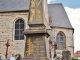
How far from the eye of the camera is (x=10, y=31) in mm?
26422

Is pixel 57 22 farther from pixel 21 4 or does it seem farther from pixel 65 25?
pixel 21 4

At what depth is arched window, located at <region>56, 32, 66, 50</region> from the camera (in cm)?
3009

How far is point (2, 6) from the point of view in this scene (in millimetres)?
27266

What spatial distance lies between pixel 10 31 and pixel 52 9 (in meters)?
7.62

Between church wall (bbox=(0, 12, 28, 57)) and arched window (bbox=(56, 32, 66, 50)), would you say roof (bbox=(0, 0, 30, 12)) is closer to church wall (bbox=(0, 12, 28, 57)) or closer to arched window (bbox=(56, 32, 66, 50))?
church wall (bbox=(0, 12, 28, 57))

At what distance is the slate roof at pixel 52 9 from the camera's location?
26.8 m

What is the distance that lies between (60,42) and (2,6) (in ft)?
25.2

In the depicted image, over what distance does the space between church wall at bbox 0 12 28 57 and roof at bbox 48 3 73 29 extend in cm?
468

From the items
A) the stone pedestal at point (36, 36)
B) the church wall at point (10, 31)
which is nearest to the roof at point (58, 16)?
the church wall at point (10, 31)

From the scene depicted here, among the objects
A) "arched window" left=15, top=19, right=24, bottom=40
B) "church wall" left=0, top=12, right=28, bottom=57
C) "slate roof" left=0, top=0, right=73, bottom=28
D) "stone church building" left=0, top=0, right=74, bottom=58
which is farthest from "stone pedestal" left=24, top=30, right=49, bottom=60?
"arched window" left=15, top=19, right=24, bottom=40

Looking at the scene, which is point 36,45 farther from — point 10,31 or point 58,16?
point 58,16

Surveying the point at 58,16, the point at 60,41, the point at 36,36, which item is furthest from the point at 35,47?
the point at 58,16

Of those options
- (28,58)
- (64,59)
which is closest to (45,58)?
(28,58)

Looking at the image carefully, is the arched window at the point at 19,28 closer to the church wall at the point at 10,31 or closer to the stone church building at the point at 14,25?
the stone church building at the point at 14,25
